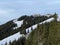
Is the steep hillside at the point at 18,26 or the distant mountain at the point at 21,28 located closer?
the distant mountain at the point at 21,28

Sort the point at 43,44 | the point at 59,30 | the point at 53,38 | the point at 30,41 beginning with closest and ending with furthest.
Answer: the point at 43,44 < the point at 53,38 < the point at 30,41 < the point at 59,30

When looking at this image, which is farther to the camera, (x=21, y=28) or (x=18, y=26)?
(x=18, y=26)

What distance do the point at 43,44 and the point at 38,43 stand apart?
12.5 ft

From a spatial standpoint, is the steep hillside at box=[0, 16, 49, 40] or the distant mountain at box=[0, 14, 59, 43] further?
the steep hillside at box=[0, 16, 49, 40]

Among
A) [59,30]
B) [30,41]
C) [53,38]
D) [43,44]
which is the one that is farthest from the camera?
[59,30]

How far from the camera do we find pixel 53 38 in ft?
234

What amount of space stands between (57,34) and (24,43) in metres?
10.5

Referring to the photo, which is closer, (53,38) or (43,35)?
(53,38)

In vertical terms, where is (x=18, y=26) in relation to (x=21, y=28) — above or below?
below

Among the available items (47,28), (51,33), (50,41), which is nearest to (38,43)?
(50,41)

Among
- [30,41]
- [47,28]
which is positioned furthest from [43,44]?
[47,28]

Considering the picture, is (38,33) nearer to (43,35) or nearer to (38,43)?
(43,35)

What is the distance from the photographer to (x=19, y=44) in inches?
3110

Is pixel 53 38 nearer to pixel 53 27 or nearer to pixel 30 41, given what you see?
pixel 30 41
